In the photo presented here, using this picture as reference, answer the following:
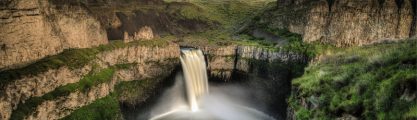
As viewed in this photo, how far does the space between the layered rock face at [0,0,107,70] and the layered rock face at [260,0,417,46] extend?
36658mm

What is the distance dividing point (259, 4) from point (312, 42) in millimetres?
55857

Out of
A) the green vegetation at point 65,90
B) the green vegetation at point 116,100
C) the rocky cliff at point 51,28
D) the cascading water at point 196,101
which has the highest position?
the rocky cliff at point 51,28

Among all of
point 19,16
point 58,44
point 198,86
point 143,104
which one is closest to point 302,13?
point 198,86

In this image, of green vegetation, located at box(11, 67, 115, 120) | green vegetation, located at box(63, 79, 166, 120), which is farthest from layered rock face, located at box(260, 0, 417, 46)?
green vegetation, located at box(11, 67, 115, 120)

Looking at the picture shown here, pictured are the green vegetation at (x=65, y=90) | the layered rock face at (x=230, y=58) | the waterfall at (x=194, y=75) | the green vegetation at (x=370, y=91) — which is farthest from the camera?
the layered rock face at (x=230, y=58)

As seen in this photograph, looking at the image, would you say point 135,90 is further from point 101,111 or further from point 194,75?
point 194,75

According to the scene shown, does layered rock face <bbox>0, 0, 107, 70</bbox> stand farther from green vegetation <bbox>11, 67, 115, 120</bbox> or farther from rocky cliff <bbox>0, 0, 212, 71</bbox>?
green vegetation <bbox>11, 67, 115, 120</bbox>

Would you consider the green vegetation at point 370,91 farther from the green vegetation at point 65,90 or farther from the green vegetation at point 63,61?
the green vegetation at point 63,61

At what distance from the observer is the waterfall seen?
213 feet

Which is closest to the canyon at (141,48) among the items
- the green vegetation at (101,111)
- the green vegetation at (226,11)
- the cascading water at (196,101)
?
the green vegetation at (101,111)

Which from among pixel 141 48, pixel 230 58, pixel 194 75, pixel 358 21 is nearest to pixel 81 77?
pixel 141 48

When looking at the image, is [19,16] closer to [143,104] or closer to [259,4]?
[143,104]

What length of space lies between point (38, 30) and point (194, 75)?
26948 mm

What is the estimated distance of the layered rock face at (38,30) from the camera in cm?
4122
